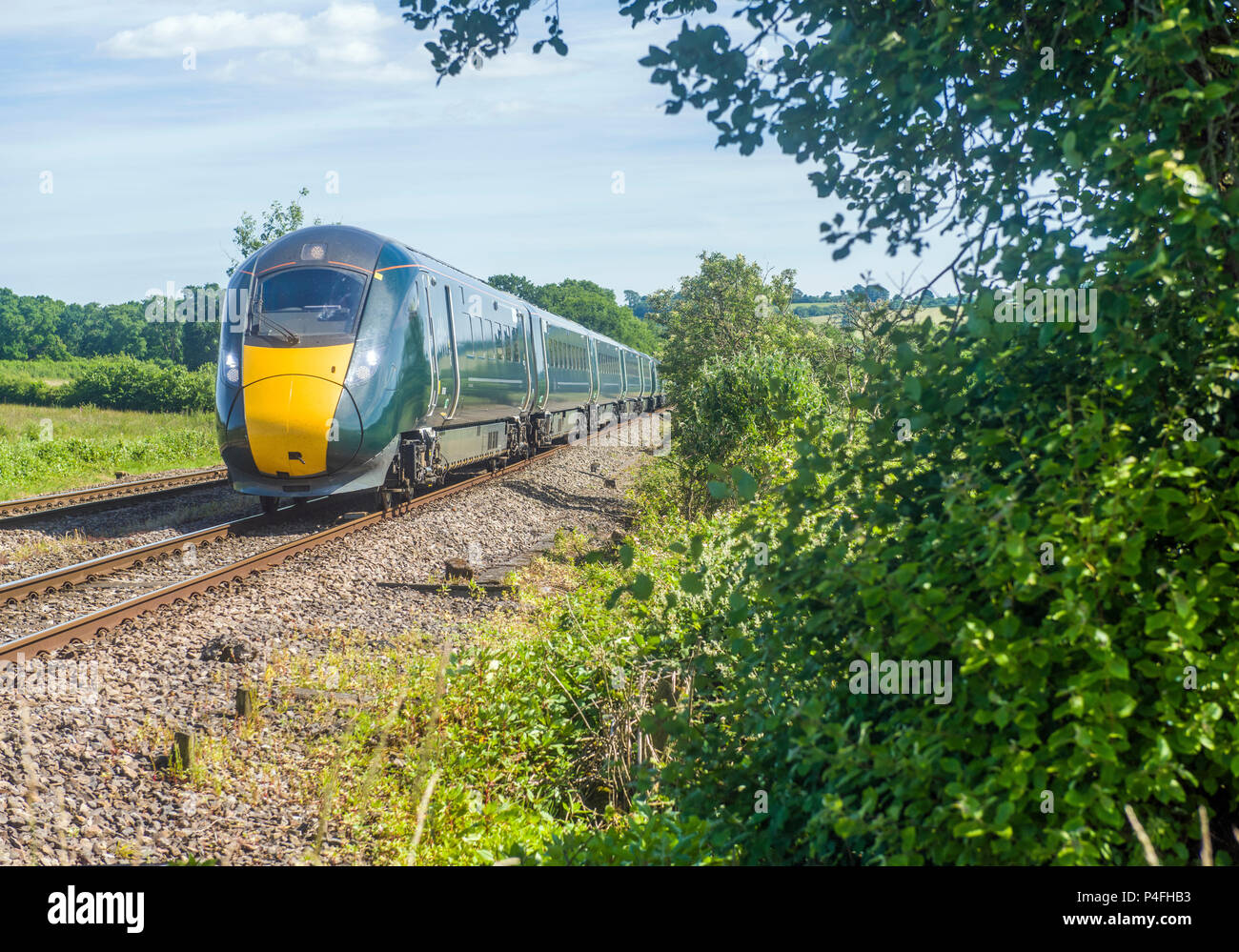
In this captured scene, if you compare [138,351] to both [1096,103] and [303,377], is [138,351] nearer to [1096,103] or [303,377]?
[303,377]

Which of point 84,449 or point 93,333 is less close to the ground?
point 93,333

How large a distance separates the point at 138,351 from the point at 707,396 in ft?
248

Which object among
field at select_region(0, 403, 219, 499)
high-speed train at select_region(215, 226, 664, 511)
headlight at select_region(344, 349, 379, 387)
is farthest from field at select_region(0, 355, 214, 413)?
headlight at select_region(344, 349, 379, 387)

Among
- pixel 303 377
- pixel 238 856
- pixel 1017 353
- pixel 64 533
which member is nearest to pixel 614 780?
pixel 238 856

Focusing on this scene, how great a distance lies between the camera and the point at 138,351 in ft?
252

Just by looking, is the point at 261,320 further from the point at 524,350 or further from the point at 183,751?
the point at 524,350

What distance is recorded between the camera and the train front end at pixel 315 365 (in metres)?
Answer: 11.1

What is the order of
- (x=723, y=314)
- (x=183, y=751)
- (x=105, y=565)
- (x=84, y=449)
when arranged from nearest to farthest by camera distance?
(x=183, y=751), (x=105, y=565), (x=84, y=449), (x=723, y=314)

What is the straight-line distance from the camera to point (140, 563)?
31.4ft

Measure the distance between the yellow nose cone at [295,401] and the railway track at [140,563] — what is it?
110 centimetres

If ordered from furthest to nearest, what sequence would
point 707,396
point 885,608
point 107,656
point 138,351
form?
point 138,351 → point 707,396 → point 107,656 → point 885,608

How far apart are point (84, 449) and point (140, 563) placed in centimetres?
1384

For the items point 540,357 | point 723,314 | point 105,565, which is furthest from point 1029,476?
point 723,314

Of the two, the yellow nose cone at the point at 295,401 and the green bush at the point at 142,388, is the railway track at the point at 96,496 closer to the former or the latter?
the yellow nose cone at the point at 295,401
